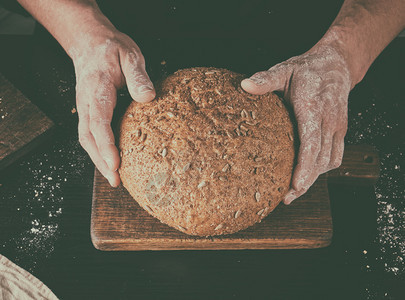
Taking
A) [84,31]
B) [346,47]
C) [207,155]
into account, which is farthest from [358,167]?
[84,31]

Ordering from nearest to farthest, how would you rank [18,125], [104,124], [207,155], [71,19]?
[207,155] < [104,124] < [71,19] < [18,125]

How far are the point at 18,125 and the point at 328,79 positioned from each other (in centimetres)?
130

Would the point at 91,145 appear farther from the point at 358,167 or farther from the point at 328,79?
the point at 358,167

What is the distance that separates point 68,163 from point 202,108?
0.72 metres

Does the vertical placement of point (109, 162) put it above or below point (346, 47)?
below

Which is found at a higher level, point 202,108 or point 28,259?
point 202,108

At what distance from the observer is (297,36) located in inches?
63.7

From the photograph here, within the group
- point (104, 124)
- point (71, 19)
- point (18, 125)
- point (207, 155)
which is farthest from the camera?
point (18, 125)

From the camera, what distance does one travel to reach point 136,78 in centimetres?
104

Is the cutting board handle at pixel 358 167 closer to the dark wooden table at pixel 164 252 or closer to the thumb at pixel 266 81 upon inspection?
the dark wooden table at pixel 164 252

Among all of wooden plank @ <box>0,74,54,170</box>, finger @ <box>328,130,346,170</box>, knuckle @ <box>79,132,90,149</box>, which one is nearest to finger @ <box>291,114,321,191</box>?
finger @ <box>328,130,346,170</box>

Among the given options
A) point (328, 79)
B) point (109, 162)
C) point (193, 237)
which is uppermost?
point (328, 79)

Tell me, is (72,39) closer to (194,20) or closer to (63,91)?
(63,91)

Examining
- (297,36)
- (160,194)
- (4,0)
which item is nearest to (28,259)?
(160,194)
